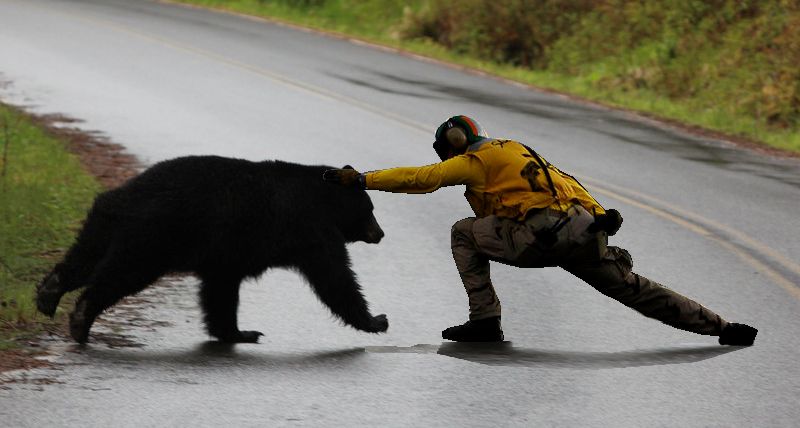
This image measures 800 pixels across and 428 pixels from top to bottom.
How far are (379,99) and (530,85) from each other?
4.43 m

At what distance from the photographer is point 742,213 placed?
13695 mm

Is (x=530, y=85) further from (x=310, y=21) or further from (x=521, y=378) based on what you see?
(x=521, y=378)

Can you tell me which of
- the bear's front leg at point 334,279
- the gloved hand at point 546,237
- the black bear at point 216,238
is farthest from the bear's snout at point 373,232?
the gloved hand at point 546,237

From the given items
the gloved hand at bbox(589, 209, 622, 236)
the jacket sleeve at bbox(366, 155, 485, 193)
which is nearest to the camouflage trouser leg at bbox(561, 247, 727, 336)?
the gloved hand at bbox(589, 209, 622, 236)

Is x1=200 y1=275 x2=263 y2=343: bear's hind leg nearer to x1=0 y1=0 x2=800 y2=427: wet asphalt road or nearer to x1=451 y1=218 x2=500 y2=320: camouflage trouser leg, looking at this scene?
x1=0 y1=0 x2=800 y2=427: wet asphalt road

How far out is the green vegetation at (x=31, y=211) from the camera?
869cm

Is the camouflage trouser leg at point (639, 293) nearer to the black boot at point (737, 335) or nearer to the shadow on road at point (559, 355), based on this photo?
the black boot at point (737, 335)

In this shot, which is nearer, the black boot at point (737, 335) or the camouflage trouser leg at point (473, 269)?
the camouflage trouser leg at point (473, 269)

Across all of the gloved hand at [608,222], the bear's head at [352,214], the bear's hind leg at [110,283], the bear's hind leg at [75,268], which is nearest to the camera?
the bear's hind leg at [110,283]

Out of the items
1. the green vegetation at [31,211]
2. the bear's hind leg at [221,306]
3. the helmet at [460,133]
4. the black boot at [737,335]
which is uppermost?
the helmet at [460,133]

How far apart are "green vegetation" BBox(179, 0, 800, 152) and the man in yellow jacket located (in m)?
11.4

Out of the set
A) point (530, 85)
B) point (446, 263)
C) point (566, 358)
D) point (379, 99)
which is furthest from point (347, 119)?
A: point (566, 358)

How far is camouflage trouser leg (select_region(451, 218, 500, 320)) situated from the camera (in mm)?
8375

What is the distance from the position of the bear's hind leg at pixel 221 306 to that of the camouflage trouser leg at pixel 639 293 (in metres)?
1.92
